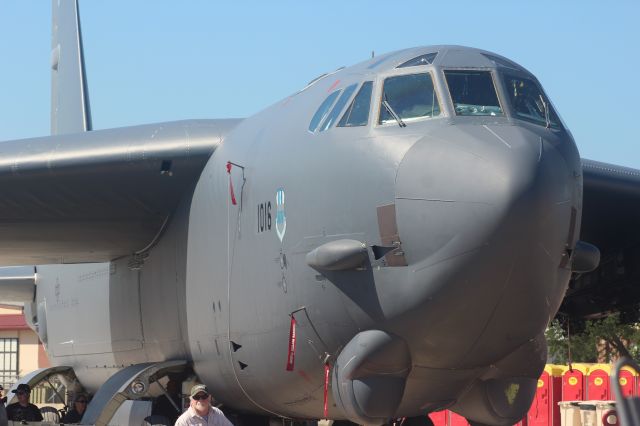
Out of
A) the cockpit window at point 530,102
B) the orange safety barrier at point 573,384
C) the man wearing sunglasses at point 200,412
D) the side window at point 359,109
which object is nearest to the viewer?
the man wearing sunglasses at point 200,412

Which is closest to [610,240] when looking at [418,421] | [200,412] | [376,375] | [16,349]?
[418,421]

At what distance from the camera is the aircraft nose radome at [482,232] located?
8.12 m

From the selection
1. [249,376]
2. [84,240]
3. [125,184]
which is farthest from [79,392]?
[249,376]

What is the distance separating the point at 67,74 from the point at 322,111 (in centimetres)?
1242

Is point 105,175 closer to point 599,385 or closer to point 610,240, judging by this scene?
point 610,240

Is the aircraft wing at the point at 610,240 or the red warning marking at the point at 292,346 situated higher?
the aircraft wing at the point at 610,240

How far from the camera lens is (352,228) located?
8875 mm

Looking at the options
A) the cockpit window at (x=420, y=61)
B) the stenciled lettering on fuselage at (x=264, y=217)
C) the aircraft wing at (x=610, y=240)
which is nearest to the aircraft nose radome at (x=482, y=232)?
the cockpit window at (x=420, y=61)

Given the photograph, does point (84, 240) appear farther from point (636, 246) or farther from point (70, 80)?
point (70, 80)

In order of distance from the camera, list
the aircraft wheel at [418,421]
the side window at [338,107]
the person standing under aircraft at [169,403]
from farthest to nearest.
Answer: the person standing under aircraft at [169,403], the aircraft wheel at [418,421], the side window at [338,107]

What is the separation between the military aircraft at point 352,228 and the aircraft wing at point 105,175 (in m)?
0.02

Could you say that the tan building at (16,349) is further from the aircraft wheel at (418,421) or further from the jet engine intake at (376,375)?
the jet engine intake at (376,375)

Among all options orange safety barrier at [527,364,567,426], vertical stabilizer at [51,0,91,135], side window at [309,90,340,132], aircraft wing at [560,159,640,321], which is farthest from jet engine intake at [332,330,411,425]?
orange safety barrier at [527,364,567,426]

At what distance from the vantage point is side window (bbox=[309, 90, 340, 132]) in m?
9.84
